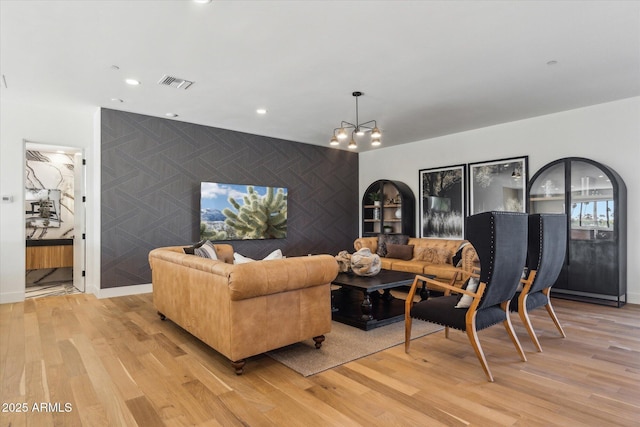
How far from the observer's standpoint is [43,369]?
280 centimetres

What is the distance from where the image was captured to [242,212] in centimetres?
656

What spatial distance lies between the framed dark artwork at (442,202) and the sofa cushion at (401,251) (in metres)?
1.00

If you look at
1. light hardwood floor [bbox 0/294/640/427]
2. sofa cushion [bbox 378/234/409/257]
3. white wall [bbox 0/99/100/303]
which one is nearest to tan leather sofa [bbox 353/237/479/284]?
sofa cushion [bbox 378/234/409/257]

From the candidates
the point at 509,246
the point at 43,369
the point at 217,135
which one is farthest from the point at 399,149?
the point at 43,369

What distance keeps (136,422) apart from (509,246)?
2766mm

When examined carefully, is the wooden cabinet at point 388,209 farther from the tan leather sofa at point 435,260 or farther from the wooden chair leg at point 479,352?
the wooden chair leg at point 479,352

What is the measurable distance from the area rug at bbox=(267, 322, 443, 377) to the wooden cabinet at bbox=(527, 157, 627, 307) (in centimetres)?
→ 250

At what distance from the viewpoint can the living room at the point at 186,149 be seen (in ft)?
15.8

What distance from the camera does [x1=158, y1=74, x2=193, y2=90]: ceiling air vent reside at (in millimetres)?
4124

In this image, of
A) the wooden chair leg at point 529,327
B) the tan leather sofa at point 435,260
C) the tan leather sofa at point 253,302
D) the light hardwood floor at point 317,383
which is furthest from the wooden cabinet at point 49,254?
the wooden chair leg at point 529,327

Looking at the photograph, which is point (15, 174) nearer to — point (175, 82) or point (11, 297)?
point (11, 297)

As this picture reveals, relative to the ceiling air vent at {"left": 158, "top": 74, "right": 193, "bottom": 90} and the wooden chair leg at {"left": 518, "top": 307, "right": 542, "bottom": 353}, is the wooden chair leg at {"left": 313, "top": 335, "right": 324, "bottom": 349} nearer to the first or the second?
the wooden chair leg at {"left": 518, "top": 307, "right": 542, "bottom": 353}

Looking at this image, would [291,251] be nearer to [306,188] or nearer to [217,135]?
[306,188]

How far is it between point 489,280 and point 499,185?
154 inches
